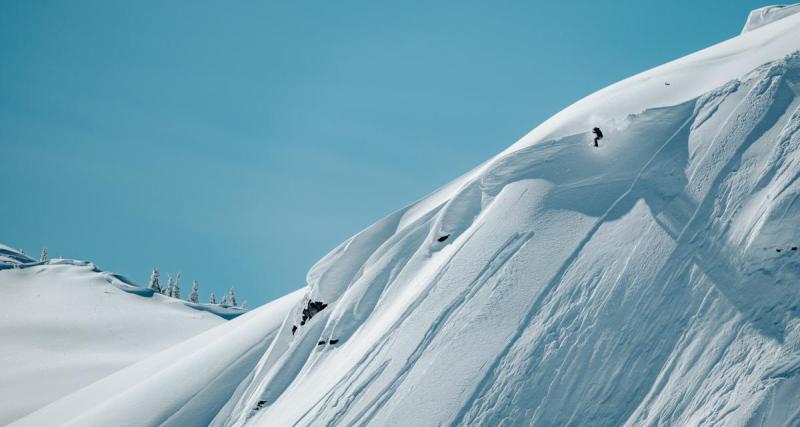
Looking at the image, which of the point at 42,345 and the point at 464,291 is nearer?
the point at 464,291

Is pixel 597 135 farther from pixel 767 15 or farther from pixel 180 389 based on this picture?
pixel 180 389

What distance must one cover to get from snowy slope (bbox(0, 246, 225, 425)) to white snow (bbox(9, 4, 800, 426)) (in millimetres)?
15191

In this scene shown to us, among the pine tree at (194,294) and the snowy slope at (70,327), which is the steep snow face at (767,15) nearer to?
the snowy slope at (70,327)

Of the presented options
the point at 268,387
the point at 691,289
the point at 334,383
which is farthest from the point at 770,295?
the point at 268,387

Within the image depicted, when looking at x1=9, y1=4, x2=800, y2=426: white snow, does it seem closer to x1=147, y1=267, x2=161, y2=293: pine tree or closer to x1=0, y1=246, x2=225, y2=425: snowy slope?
x1=0, y1=246, x2=225, y2=425: snowy slope

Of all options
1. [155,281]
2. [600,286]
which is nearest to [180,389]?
[600,286]

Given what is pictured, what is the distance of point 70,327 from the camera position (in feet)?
173

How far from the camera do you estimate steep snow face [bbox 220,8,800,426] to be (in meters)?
10.5

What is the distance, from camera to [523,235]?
14.1 metres

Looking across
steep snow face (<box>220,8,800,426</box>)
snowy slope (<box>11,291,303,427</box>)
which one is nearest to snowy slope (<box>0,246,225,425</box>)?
snowy slope (<box>11,291,303,427</box>)

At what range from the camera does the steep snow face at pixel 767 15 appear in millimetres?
20719

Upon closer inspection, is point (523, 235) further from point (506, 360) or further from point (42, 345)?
point (42, 345)

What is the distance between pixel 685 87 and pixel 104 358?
32.9 metres

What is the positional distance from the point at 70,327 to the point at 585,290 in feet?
165
